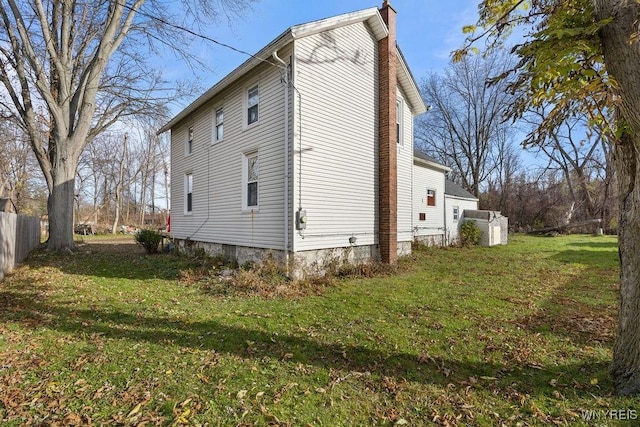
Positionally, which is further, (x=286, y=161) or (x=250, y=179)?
(x=250, y=179)

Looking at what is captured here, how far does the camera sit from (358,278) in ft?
28.0

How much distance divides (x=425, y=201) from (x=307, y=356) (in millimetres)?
13016

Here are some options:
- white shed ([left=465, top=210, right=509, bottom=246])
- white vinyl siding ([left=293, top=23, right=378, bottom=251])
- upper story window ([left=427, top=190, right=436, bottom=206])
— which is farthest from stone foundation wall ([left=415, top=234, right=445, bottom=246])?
white vinyl siding ([left=293, top=23, right=378, bottom=251])

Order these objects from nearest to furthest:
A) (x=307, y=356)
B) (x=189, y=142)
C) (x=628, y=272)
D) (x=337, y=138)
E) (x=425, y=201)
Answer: (x=628, y=272) < (x=307, y=356) < (x=337, y=138) < (x=189, y=142) < (x=425, y=201)

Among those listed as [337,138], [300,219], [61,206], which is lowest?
[300,219]

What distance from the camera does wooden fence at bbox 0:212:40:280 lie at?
8.02m

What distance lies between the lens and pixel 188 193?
44.2ft

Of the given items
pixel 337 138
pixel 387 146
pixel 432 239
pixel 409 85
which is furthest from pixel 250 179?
pixel 432 239

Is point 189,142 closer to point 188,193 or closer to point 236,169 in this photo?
point 188,193

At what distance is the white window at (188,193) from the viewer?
13.3m

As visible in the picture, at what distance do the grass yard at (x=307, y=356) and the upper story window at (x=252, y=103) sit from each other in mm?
5055

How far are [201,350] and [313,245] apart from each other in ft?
14.7

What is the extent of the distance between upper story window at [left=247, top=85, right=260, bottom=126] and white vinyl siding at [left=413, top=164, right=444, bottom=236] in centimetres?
837

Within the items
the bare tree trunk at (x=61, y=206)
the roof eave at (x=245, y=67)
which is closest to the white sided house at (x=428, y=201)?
the roof eave at (x=245, y=67)
